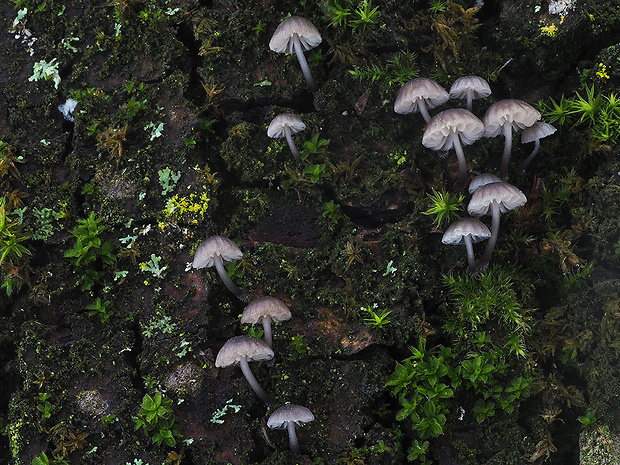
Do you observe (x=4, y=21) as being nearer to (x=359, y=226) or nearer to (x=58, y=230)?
(x=58, y=230)

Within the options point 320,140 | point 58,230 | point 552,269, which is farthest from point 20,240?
point 552,269

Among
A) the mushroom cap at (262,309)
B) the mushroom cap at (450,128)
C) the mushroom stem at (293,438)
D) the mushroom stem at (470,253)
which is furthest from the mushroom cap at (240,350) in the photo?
the mushroom cap at (450,128)

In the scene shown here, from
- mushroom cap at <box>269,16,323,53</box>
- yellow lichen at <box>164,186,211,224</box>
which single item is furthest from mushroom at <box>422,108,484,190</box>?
yellow lichen at <box>164,186,211,224</box>

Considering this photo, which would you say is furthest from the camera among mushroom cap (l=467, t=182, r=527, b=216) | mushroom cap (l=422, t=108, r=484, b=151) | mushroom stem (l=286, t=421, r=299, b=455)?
mushroom cap (l=422, t=108, r=484, b=151)

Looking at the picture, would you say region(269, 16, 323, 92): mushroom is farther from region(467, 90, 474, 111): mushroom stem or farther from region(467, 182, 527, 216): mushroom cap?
region(467, 182, 527, 216): mushroom cap

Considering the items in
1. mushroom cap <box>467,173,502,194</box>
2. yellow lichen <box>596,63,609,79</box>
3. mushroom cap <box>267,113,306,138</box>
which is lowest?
mushroom cap <box>467,173,502,194</box>

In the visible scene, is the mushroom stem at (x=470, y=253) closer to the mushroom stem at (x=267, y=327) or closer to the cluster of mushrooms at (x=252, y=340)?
the cluster of mushrooms at (x=252, y=340)
